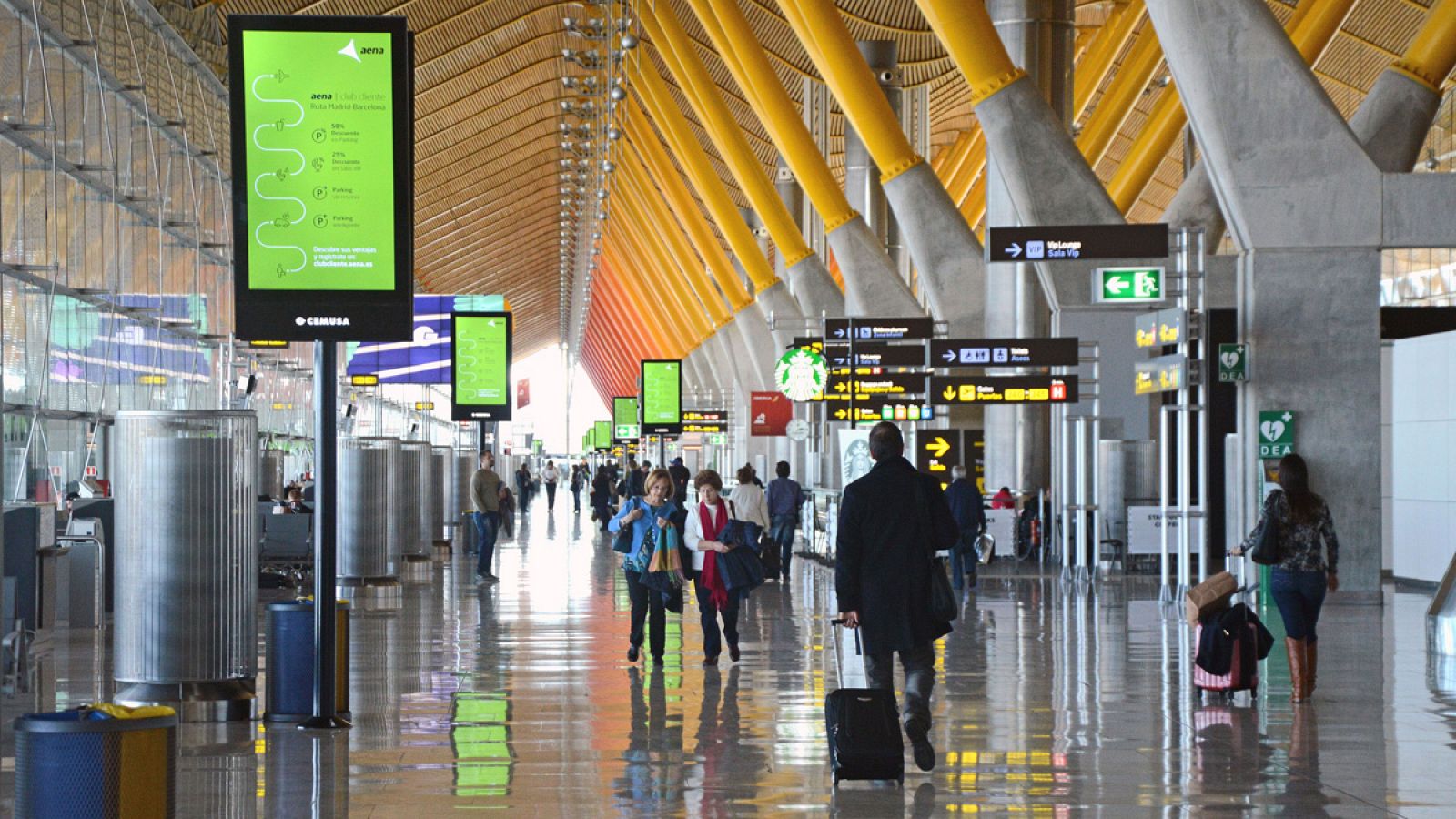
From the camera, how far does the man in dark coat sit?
7988mm

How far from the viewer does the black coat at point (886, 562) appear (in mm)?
7984

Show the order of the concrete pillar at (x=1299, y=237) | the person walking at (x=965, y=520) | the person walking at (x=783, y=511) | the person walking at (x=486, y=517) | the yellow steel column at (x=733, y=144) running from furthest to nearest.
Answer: the yellow steel column at (x=733, y=144) → the person walking at (x=783, y=511) → the person walking at (x=486, y=517) → the person walking at (x=965, y=520) → the concrete pillar at (x=1299, y=237)

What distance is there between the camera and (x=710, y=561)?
42.7 ft

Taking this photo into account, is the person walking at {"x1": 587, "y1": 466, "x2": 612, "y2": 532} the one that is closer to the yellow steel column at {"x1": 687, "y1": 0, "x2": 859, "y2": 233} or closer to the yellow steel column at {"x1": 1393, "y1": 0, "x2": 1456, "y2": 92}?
the yellow steel column at {"x1": 687, "y1": 0, "x2": 859, "y2": 233}

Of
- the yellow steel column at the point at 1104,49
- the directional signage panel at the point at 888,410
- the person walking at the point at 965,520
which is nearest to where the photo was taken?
the person walking at the point at 965,520

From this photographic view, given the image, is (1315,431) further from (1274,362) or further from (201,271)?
(201,271)

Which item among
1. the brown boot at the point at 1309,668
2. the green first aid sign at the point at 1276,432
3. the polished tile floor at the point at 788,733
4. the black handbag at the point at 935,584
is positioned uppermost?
the green first aid sign at the point at 1276,432

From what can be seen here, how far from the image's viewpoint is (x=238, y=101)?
9438mm

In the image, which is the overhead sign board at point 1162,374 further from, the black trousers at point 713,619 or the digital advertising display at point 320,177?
the digital advertising display at point 320,177

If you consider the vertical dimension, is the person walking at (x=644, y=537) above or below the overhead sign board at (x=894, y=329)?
below

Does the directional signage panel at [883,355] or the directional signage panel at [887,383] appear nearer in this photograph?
the directional signage panel at [883,355]

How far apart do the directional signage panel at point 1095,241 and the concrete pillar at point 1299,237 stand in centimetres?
89

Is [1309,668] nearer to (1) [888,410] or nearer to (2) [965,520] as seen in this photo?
(2) [965,520]

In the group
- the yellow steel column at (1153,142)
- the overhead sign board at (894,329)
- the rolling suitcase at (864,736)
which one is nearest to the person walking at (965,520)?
the overhead sign board at (894,329)
